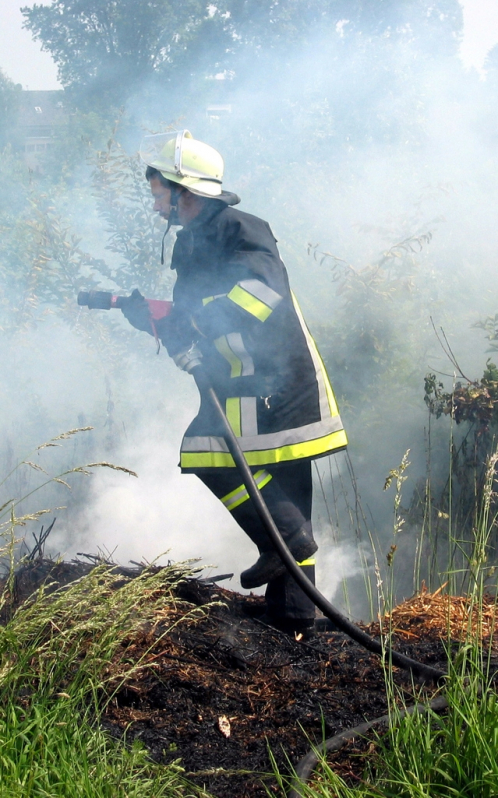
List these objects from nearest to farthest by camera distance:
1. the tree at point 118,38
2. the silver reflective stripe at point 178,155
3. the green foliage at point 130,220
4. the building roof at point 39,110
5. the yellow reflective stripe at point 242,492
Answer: the yellow reflective stripe at point 242,492
the silver reflective stripe at point 178,155
the green foliage at point 130,220
the tree at point 118,38
the building roof at point 39,110

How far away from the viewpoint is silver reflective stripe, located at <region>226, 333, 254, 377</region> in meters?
2.81

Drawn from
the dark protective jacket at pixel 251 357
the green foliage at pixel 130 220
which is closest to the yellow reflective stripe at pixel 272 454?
the dark protective jacket at pixel 251 357

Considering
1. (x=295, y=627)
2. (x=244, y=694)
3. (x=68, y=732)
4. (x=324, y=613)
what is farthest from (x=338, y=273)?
(x=68, y=732)

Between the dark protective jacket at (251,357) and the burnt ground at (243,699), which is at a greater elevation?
the dark protective jacket at (251,357)

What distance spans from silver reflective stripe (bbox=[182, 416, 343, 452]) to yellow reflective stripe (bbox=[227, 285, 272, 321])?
441 mm

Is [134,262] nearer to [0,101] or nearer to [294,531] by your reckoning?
[294,531]

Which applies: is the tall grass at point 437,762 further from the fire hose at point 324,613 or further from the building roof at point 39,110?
the building roof at point 39,110

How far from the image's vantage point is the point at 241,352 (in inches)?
111

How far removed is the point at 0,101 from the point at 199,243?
35.3 feet

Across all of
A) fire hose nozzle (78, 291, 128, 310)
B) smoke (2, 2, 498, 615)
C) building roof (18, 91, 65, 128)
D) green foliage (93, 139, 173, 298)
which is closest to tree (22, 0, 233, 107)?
smoke (2, 2, 498, 615)

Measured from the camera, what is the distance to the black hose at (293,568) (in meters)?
2.10

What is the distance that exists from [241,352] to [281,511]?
609mm

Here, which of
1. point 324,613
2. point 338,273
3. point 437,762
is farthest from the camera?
point 338,273

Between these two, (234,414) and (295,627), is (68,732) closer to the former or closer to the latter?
(295,627)
